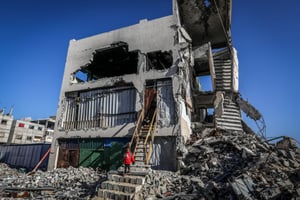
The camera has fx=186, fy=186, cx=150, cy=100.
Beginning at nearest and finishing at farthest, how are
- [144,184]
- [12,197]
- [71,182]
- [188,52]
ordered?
[144,184] → [12,197] → [71,182] → [188,52]

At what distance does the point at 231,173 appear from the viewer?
766cm

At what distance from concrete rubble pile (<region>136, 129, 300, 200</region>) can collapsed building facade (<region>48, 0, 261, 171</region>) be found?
1.68 m

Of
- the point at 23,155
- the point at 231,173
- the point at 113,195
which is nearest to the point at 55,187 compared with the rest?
the point at 113,195

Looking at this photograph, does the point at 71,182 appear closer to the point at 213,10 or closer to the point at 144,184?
the point at 144,184

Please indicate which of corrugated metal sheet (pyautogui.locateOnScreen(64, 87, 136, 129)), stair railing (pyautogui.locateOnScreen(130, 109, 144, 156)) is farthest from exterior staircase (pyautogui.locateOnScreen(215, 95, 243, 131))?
corrugated metal sheet (pyautogui.locateOnScreen(64, 87, 136, 129))

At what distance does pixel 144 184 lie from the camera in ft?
24.5

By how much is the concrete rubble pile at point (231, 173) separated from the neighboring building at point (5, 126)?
49.6 metres

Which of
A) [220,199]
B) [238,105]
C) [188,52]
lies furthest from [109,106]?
[238,105]

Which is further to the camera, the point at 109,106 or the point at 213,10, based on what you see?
the point at 213,10

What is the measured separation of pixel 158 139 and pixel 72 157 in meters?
6.76

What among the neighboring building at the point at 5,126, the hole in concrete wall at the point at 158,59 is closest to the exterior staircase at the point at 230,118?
the hole in concrete wall at the point at 158,59

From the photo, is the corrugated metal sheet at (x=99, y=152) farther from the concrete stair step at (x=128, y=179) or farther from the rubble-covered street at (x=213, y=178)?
the concrete stair step at (x=128, y=179)

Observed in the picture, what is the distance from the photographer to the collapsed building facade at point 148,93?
39.1ft

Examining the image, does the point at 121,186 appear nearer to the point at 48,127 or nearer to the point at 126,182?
the point at 126,182
